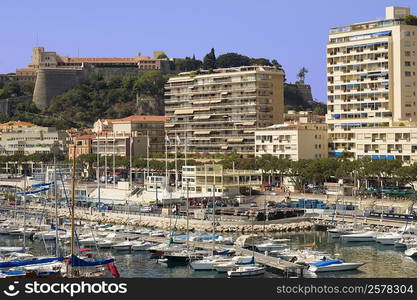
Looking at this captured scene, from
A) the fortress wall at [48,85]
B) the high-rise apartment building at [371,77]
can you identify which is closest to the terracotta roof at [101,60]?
the fortress wall at [48,85]

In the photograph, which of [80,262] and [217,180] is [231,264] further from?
[217,180]

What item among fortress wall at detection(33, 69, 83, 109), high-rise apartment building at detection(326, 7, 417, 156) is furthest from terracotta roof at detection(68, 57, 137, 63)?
high-rise apartment building at detection(326, 7, 417, 156)

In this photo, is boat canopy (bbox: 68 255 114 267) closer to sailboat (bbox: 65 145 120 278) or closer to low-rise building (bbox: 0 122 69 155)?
sailboat (bbox: 65 145 120 278)

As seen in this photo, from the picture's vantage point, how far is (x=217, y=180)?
91.4 metres

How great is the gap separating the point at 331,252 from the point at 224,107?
61.1 meters

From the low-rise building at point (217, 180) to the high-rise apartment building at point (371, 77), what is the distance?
45.0 feet

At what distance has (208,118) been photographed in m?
122

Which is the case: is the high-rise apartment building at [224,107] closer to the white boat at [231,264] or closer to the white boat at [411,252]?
the white boat at [411,252]

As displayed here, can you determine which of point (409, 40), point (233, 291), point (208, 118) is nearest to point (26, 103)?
point (208, 118)

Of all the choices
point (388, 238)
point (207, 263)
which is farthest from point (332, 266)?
point (388, 238)

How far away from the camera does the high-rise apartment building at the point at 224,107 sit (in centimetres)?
11569

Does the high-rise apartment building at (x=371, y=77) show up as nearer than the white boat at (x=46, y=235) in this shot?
No

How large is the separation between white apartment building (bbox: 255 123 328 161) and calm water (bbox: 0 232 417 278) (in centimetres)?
3164

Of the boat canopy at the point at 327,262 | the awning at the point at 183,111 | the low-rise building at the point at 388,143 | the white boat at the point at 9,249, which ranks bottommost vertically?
the boat canopy at the point at 327,262
